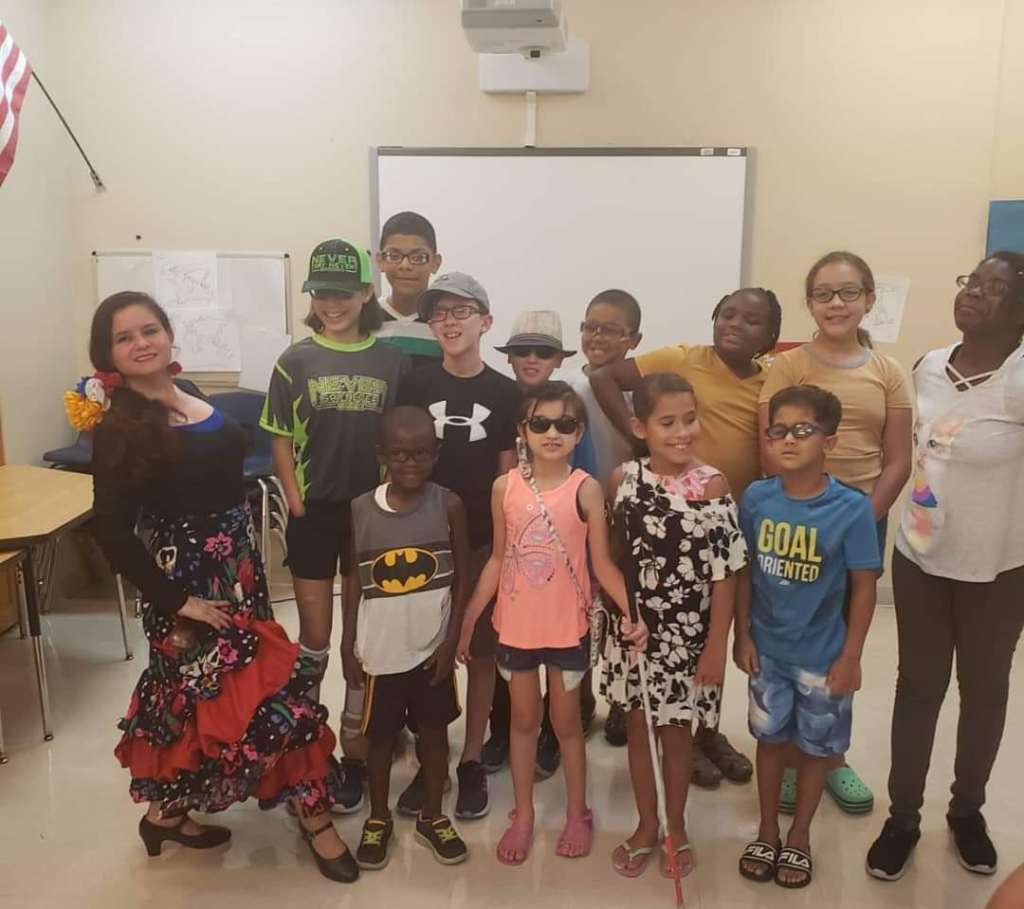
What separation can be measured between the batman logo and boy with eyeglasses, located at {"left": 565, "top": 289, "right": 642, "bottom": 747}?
1.90 ft

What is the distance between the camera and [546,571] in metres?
1.90

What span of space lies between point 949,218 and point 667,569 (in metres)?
2.76

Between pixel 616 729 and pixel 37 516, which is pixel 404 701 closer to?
pixel 616 729

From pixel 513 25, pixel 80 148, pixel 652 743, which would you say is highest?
pixel 513 25

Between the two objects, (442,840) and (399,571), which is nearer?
(399,571)

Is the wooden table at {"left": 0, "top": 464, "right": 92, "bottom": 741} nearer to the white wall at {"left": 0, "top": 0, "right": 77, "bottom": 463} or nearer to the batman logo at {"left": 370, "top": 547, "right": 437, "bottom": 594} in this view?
the white wall at {"left": 0, "top": 0, "right": 77, "bottom": 463}

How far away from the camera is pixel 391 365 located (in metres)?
2.16

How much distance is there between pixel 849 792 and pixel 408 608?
1.32m

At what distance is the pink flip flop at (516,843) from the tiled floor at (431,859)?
2 centimetres

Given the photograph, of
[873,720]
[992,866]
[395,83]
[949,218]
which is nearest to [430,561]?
[992,866]

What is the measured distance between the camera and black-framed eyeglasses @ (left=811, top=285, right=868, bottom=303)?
2002mm

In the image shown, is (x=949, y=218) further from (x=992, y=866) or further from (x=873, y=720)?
(x=992, y=866)

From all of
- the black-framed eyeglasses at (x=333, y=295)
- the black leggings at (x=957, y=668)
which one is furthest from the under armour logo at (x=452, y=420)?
the black leggings at (x=957, y=668)

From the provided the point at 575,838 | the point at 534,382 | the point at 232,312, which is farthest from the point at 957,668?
the point at 232,312
